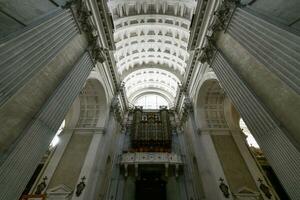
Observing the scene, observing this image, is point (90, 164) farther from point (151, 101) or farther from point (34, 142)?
point (151, 101)

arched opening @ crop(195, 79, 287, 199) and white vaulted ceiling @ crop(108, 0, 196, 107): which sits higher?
white vaulted ceiling @ crop(108, 0, 196, 107)

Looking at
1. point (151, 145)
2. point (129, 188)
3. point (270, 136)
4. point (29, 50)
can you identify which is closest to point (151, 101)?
point (151, 145)

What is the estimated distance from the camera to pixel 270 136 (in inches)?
174

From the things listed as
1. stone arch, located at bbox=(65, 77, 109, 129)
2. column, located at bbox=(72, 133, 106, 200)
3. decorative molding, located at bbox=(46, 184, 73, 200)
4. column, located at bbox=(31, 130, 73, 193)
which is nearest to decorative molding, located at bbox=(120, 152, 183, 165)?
column, located at bbox=(72, 133, 106, 200)

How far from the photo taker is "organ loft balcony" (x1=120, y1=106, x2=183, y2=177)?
12.8m

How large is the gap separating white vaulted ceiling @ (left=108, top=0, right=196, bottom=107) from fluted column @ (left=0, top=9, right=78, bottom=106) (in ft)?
31.1

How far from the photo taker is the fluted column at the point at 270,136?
3729 millimetres

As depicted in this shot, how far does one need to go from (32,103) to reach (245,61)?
6949mm

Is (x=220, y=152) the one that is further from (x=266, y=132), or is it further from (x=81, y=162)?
(x=81, y=162)

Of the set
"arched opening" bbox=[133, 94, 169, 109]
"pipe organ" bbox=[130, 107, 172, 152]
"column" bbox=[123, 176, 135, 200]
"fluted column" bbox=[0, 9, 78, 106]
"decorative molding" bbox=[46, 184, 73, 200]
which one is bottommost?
"decorative molding" bbox=[46, 184, 73, 200]

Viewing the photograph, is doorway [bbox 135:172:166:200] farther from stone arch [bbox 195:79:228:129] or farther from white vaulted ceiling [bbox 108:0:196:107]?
→ white vaulted ceiling [bbox 108:0:196:107]

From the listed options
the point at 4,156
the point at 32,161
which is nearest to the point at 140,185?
the point at 32,161

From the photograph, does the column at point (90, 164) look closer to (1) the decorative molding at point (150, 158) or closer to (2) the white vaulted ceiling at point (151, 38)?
(1) the decorative molding at point (150, 158)

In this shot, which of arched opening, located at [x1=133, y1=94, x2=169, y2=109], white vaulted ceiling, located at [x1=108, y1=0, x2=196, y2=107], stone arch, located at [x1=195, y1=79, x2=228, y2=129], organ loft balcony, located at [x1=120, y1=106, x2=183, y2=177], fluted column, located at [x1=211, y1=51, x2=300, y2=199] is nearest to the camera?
fluted column, located at [x1=211, y1=51, x2=300, y2=199]
